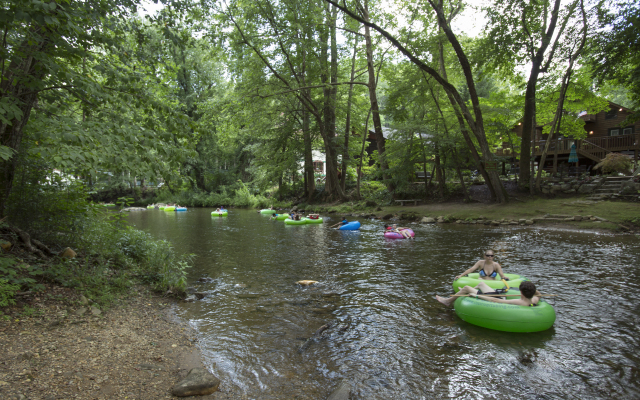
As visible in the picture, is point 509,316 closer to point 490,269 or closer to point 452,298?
point 452,298

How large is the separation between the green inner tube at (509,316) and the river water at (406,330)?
122mm

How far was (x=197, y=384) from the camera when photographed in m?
3.61

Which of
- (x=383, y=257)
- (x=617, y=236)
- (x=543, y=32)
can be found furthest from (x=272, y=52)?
(x=617, y=236)

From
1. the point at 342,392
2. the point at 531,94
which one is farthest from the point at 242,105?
the point at 342,392

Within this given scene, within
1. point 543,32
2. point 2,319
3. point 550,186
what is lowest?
point 2,319

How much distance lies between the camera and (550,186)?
1869 cm

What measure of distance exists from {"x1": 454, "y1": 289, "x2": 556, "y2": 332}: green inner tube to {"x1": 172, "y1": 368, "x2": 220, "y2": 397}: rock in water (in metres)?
3.93

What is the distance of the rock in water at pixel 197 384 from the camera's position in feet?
11.5

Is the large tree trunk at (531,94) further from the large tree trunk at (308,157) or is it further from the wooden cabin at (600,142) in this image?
the large tree trunk at (308,157)

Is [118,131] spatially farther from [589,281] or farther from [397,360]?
[589,281]

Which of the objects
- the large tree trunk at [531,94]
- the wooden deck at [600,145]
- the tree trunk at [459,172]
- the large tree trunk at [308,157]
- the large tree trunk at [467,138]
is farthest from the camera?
the large tree trunk at [308,157]

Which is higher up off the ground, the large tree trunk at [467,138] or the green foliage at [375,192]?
the large tree trunk at [467,138]

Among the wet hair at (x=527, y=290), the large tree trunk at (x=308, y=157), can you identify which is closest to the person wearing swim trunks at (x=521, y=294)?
the wet hair at (x=527, y=290)

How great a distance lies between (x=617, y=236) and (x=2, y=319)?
53.0ft
